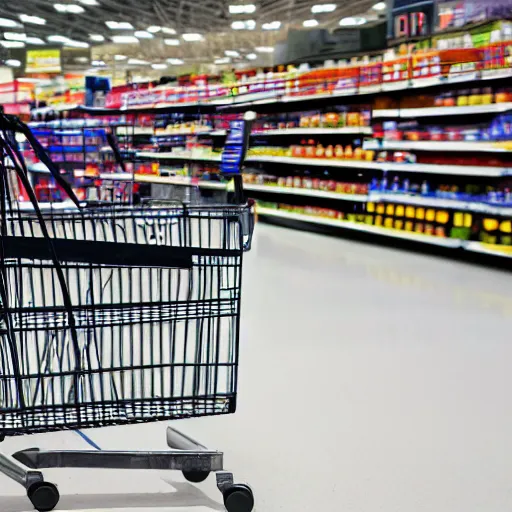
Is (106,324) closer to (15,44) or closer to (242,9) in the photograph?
(15,44)

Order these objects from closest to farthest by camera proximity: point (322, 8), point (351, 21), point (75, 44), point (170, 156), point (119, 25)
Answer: point (170, 156) → point (351, 21) → point (322, 8) → point (119, 25) → point (75, 44)

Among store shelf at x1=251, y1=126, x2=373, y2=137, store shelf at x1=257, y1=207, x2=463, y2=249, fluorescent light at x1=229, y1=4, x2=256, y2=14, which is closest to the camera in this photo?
store shelf at x1=257, y1=207, x2=463, y2=249

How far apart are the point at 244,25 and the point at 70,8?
2321 millimetres

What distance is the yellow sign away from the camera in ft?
31.4

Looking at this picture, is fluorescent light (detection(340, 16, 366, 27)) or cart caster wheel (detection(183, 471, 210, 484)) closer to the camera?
cart caster wheel (detection(183, 471, 210, 484))

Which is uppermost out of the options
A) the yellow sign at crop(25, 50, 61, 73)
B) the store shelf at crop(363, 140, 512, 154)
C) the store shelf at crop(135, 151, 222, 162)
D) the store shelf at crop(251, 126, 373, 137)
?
the yellow sign at crop(25, 50, 61, 73)

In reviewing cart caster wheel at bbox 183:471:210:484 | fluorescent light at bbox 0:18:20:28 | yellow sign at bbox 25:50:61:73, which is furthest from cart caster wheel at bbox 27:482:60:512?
yellow sign at bbox 25:50:61:73

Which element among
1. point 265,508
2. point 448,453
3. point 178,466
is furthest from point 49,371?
point 448,453

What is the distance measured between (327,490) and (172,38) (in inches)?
347

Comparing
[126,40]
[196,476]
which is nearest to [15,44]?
[126,40]

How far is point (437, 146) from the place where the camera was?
6.51m

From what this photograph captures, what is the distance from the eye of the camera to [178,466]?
2.01m

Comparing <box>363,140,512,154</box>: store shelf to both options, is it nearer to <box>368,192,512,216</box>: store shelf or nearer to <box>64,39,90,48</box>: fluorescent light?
<box>368,192,512,216</box>: store shelf

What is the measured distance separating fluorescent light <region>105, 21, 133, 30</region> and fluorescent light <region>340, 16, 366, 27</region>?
3114 mm
